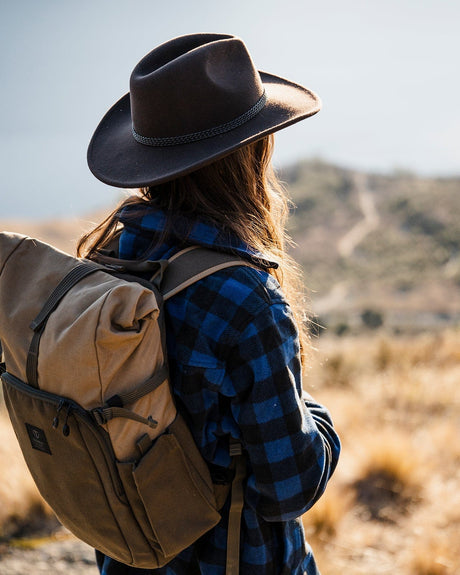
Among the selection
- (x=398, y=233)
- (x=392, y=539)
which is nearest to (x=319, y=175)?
(x=398, y=233)

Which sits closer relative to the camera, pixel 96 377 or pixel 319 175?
pixel 96 377

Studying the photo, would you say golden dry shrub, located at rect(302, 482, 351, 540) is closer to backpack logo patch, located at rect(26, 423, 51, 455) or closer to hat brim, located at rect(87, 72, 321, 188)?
backpack logo patch, located at rect(26, 423, 51, 455)

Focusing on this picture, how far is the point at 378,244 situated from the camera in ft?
105

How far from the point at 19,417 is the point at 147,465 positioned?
1.09 ft

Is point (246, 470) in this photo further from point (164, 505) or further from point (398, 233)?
point (398, 233)

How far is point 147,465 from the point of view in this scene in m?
1.25

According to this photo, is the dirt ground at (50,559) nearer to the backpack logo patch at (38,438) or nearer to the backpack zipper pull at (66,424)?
the backpack logo patch at (38,438)

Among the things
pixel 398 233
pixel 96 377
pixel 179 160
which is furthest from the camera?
pixel 398 233

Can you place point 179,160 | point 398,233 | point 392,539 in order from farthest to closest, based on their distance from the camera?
1. point 398,233
2. point 392,539
3. point 179,160

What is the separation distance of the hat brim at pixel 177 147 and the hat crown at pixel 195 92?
42mm

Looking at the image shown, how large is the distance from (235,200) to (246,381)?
0.44 m

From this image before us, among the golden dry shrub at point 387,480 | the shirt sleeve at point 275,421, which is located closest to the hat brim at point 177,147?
the shirt sleeve at point 275,421

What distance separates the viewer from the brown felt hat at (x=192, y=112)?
136cm

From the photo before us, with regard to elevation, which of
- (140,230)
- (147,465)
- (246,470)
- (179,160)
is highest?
(179,160)
